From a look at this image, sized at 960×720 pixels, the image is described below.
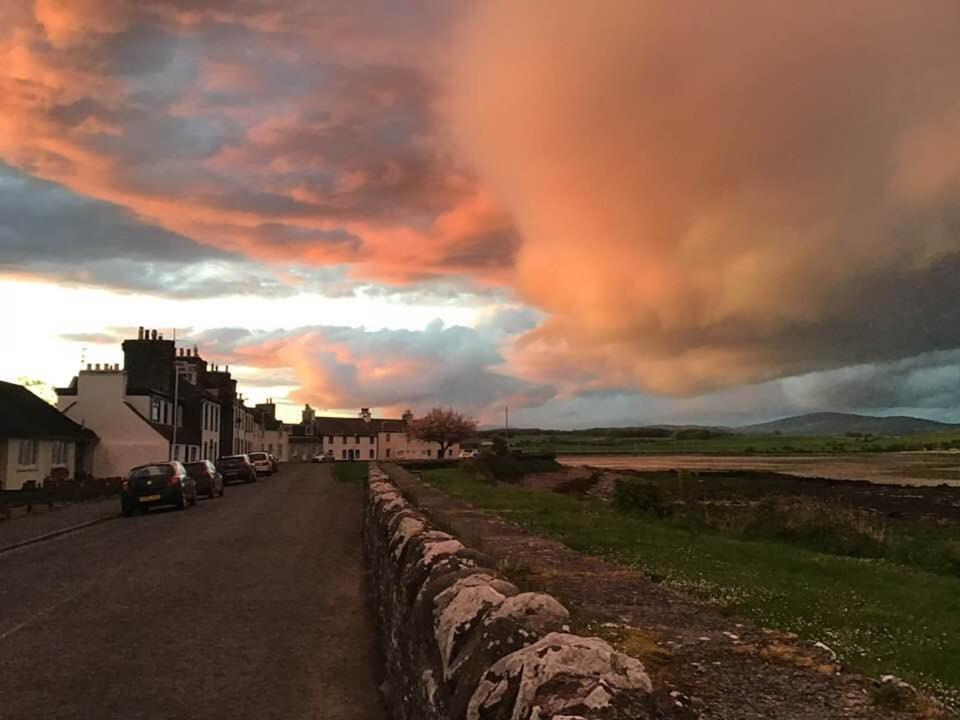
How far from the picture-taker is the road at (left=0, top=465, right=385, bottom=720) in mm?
6941

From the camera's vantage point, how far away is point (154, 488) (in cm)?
2770

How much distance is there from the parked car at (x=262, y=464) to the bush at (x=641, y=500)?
4595 cm

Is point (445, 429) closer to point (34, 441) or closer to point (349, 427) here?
point (349, 427)

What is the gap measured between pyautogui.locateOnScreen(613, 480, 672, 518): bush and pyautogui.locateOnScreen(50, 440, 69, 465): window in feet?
110

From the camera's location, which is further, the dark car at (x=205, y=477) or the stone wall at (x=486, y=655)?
the dark car at (x=205, y=477)

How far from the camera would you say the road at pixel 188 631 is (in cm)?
694

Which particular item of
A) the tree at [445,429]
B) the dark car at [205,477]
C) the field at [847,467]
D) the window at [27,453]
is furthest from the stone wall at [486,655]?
the tree at [445,429]

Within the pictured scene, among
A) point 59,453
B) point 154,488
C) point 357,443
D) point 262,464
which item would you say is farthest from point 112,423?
point 357,443

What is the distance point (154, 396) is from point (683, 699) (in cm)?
6043

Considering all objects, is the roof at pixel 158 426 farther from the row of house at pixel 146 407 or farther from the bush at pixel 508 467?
the bush at pixel 508 467

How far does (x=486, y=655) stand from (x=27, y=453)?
43.4 meters

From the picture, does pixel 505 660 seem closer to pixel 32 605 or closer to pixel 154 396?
pixel 32 605

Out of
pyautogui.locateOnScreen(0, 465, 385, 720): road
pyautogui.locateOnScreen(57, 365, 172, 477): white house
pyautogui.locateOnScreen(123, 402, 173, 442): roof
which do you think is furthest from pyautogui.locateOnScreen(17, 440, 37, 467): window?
pyautogui.locateOnScreen(0, 465, 385, 720): road

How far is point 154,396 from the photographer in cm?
5822
